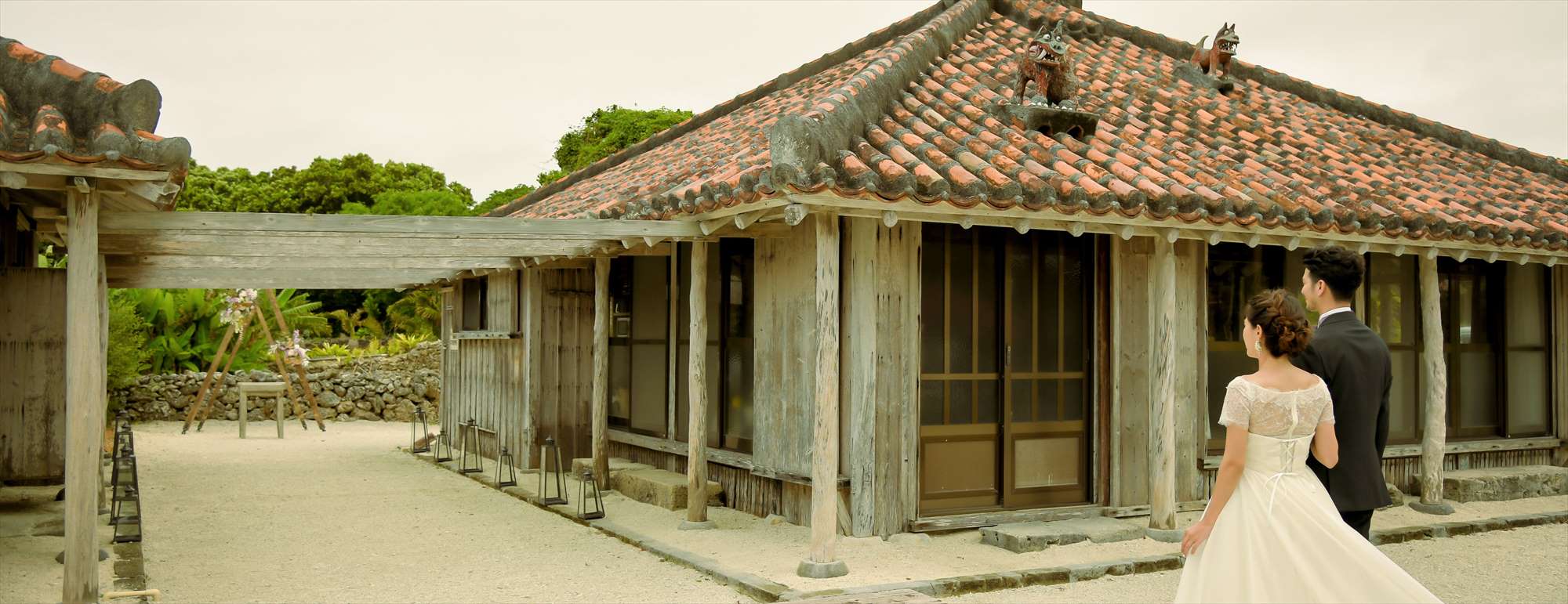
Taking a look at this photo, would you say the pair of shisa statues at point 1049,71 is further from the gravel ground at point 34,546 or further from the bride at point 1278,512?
the gravel ground at point 34,546

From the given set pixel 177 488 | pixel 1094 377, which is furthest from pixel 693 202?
pixel 177 488

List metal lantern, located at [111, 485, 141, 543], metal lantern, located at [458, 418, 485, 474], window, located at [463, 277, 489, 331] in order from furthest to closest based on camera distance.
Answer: window, located at [463, 277, 489, 331]
metal lantern, located at [458, 418, 485, 474]
metal lantern, located at [111, 485, 141, 543]

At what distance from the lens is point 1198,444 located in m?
9.22

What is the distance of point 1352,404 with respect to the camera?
14.4 ft

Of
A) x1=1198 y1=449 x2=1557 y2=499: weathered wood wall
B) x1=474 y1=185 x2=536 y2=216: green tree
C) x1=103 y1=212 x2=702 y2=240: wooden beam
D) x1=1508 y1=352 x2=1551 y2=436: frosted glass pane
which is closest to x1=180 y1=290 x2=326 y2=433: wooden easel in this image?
x1=103 y1=212 x2=702 y2=240: wooden beam

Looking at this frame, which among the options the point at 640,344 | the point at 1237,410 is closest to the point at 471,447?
the point at 640,344

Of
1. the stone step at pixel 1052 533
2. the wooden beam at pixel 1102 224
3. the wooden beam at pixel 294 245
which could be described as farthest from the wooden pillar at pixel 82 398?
the stone step at pixel 1052 533

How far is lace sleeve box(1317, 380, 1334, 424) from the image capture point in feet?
13.7

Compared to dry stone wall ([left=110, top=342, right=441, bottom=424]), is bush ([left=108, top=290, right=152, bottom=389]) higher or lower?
higher

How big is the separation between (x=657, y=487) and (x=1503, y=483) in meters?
7.45

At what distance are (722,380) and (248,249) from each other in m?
3.86

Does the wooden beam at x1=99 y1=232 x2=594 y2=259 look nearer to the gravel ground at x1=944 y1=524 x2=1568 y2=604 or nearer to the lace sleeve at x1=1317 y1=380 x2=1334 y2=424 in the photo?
the gravel ground at x1=944 y1=524 x2=1568 y2=604

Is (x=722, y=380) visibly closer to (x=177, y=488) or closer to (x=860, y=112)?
(x=860, y=112)

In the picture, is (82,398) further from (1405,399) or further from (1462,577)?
(1405,399)
